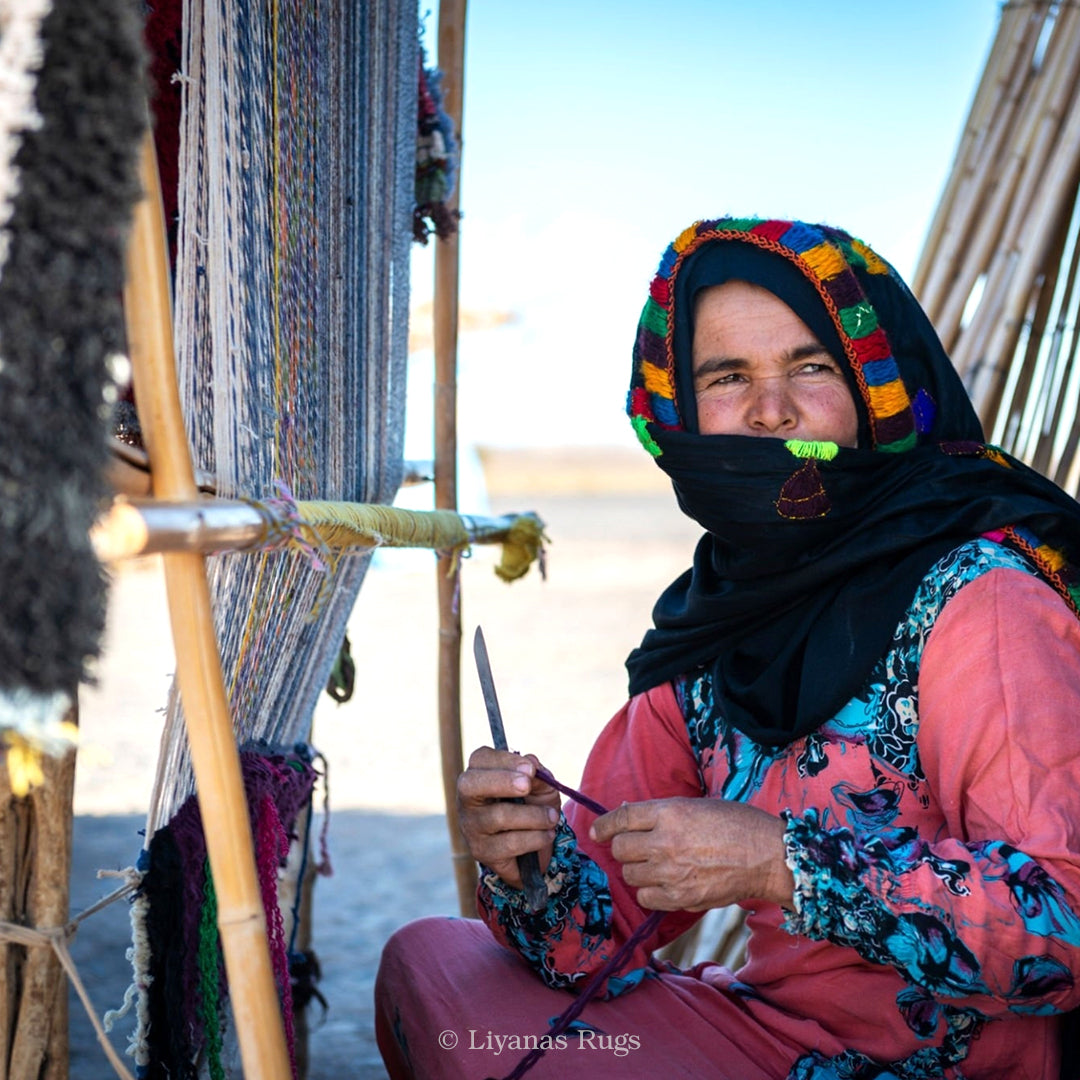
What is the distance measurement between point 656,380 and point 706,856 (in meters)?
0.78

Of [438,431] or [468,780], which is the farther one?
[438,431]

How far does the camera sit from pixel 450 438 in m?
2.43

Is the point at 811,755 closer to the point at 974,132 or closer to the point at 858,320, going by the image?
the point at 858,320

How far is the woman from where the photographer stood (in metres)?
1.24

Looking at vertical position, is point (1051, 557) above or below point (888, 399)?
below

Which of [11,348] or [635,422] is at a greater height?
[11,348]

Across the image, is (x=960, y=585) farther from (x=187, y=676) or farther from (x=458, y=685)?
(x=458, y=685)

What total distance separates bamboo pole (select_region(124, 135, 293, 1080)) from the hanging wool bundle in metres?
0.19

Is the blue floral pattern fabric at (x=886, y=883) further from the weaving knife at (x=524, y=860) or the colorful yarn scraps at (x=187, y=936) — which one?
the colorful yarn scraps at (x=187, y=936)

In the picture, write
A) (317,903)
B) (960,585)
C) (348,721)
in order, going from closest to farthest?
(960,585) < (317,903) < (348,721)

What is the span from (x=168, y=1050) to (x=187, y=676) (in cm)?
Answer: 54

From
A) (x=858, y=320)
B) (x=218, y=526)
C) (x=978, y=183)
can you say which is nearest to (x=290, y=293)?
(x=218, y=526)

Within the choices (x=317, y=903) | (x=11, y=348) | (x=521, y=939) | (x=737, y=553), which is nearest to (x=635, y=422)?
(x=737, y=553)

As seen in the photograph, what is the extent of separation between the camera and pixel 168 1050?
1.28 m
